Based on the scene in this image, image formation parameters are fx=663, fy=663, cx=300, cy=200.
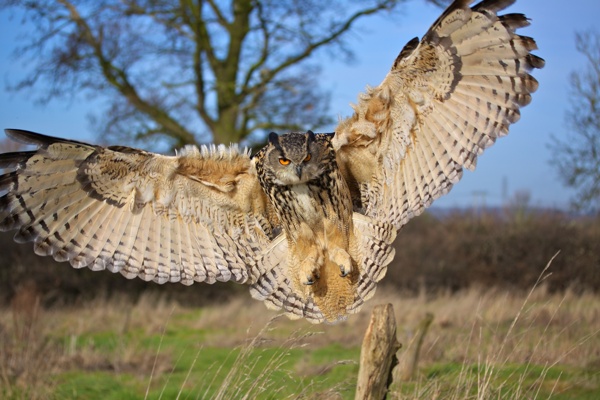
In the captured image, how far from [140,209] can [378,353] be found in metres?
1.85

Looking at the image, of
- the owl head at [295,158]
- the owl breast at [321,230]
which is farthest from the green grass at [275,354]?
the owl head at [295,158]

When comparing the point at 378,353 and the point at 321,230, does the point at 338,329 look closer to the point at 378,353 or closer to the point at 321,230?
the point at 321,230

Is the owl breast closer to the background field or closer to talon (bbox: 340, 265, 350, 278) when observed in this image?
talon (bbox: 340, 265, 350, 278)

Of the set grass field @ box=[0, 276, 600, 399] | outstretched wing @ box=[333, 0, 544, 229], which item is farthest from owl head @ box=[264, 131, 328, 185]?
grass field @ box=[0, 276, 600, 399]

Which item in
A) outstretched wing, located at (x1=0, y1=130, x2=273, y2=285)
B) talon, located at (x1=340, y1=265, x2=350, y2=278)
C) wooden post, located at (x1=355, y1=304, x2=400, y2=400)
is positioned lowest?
wooden post, located at (x1=355, y1=304, x2=400, y2=400)

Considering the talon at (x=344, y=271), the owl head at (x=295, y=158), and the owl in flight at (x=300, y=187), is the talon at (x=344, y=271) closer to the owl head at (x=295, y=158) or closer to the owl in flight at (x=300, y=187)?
the owl in flight at (x=300, y=187)

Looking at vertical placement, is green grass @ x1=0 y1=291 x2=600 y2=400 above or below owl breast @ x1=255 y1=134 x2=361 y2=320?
below

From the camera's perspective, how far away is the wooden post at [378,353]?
11.0 feet

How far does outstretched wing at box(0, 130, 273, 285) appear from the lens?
401 centimetres

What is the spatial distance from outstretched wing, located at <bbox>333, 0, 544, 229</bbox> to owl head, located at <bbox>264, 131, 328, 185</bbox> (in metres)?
0.20

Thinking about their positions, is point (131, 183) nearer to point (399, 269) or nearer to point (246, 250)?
point (246, 250)

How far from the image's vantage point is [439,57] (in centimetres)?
365

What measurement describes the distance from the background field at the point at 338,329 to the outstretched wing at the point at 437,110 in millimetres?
926

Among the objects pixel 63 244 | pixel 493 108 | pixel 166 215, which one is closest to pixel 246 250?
pixel 166 215
